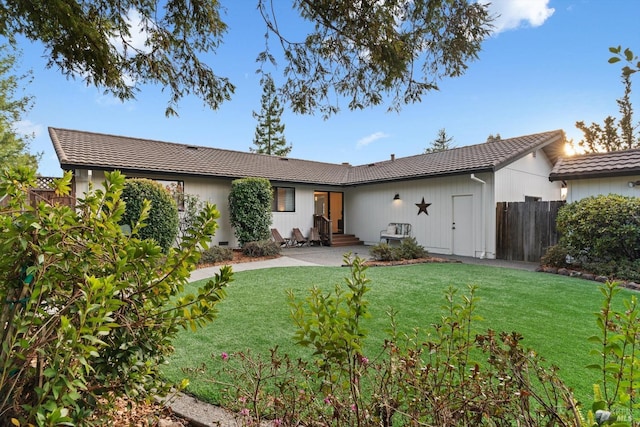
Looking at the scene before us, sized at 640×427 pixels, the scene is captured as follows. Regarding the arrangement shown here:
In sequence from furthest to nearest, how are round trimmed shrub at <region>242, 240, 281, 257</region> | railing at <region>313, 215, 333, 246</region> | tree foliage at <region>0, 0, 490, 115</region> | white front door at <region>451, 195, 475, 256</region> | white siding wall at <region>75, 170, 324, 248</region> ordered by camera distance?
railing at <region>313, 215, 333, 246</region> < white front door at <region>451, 195, 475, 256</region> < round trimmed shrub at <region>242, 240, 281, 257</region> < white siding wall at <region>75, 170, 324, 248</region> < tree foliage at <region>0, 0, 490, 115</region>

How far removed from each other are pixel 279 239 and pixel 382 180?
5355 mm

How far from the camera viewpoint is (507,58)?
26.8 feet

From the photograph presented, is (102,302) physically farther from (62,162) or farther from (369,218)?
(369,218)

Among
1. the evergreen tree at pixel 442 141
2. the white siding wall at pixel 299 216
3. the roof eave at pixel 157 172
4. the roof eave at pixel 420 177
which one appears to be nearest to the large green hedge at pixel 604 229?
the roof eave at pixel 420 177

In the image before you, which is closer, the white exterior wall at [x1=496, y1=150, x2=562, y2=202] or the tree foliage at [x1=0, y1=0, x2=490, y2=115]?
the tree foliage at [x1=0, y1=0, x2=490, y2=115]

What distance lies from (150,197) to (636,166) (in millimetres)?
14014

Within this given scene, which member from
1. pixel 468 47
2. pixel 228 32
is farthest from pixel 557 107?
pixel 228 32

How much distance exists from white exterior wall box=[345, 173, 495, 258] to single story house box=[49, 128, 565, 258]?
37 millimetres

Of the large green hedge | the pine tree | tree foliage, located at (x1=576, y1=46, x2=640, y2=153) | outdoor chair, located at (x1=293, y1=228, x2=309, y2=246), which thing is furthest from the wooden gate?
the pine tree

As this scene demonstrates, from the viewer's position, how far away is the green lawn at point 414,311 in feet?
10.5

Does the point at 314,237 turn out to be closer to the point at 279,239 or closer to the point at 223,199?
the point at 279,239

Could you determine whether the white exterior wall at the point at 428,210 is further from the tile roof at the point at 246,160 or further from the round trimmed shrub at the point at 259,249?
the round trimmed shrub at the point at 259,249

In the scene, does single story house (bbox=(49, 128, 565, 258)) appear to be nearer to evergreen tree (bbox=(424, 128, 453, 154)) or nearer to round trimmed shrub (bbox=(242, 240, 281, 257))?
round trimmed shrub (bbox=(242, 240, 281, 257))

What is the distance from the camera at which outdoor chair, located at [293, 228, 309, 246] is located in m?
15.0
